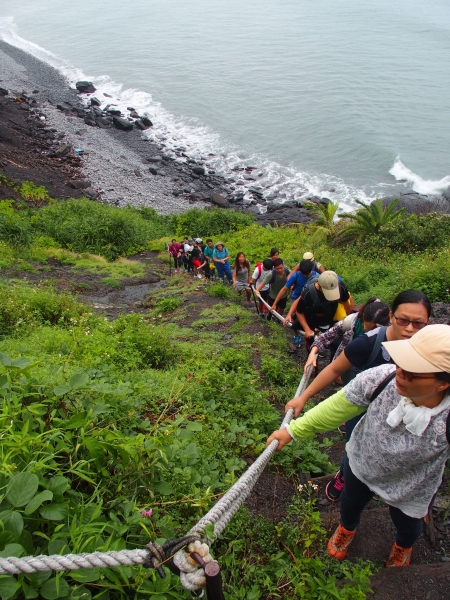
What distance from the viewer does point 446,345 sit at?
6.71 feet

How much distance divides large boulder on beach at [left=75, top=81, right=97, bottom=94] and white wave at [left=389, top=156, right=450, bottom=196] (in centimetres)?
3086

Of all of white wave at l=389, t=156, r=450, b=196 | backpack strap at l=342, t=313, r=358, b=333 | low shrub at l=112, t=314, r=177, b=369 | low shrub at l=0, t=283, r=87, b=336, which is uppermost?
→ backpack strap at l=342, t=313, r=358, b=333

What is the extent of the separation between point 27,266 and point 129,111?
33.8m

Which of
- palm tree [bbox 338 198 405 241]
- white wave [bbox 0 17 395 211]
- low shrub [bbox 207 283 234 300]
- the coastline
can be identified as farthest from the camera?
white wave [bbox 0 17 395 211]

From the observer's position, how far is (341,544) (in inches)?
123

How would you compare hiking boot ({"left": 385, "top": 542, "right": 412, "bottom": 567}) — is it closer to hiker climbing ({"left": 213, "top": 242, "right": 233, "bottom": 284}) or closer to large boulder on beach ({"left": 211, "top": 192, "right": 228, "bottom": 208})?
hiker climbing ({"left": 213, "top": 242, "right": 233, "bottom": 284})

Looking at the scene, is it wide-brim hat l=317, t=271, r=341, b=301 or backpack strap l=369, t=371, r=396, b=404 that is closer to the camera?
backpack strap l=369, t=371, r=396, b=404

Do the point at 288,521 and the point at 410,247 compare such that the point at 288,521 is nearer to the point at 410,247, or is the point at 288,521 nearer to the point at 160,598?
the point at 160,598

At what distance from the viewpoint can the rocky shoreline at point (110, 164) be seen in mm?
26953

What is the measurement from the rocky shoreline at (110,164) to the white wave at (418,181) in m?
1.18

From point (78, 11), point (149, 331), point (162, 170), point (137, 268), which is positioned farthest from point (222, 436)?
point (78, 11)

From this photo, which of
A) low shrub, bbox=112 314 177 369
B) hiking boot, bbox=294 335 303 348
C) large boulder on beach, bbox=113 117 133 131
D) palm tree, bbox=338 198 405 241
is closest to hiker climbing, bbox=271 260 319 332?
hiking boot, bbox=294 335 303 348

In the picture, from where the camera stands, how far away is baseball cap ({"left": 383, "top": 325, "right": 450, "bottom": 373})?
2045 millimetres

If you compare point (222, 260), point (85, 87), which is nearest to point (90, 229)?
point (222, 260)
